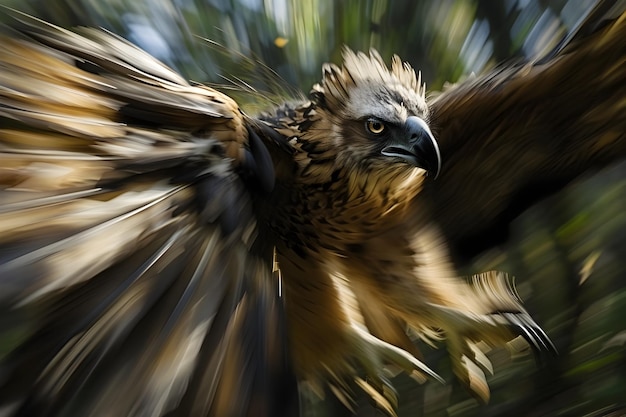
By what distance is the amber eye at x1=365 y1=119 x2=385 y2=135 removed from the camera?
0.75 metres

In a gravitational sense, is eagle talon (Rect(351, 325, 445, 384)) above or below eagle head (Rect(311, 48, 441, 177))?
below

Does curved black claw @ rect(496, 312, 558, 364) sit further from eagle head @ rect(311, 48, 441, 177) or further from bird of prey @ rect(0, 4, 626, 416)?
eagle head @ rect(311, 48, 441, 177)

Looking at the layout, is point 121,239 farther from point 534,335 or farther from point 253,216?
point 534,335

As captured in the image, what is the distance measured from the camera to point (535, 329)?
2.55 feet

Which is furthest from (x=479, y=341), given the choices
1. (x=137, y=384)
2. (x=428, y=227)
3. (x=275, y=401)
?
(x=137, y=384)

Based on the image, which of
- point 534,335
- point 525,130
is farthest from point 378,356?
point 525,130

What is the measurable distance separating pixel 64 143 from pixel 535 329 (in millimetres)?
548

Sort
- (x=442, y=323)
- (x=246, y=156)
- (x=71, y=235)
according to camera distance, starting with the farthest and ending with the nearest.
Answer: (x=442, y=323), (x=246, y=156), (x=71, y=235)

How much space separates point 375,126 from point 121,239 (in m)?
0.31

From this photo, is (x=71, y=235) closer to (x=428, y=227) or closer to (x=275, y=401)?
(x=275, y=401)

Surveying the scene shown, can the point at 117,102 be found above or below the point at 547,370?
above

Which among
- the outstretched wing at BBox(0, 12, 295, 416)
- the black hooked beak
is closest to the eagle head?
the black hooked beak

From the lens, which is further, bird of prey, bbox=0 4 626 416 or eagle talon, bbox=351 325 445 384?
eagle talon, bbox=351 325 445 384

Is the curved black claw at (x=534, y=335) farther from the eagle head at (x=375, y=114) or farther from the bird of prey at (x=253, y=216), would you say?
the eagle head at (x=375, y=114)
